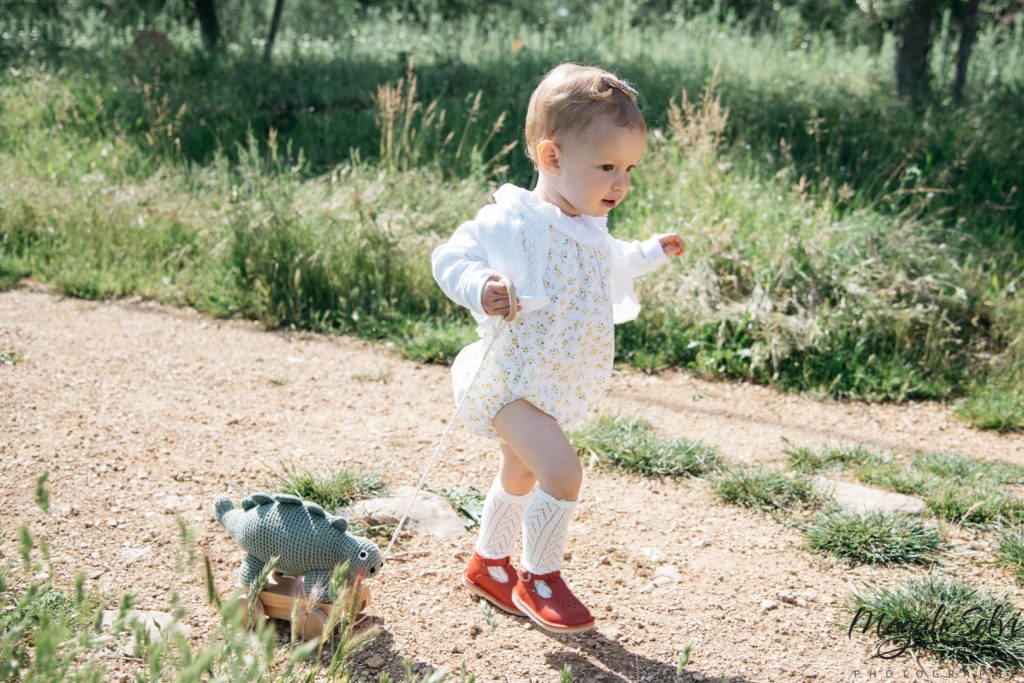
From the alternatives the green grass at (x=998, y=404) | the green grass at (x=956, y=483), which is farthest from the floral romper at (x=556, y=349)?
the green grass at (x=998, y=404)

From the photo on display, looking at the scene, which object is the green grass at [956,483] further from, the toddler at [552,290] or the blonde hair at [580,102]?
the blonde hair at [580,102]

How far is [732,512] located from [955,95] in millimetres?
6207

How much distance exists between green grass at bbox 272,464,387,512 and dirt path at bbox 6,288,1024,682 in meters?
0.15

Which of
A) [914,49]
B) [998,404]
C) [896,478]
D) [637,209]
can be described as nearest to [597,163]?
[896,478]

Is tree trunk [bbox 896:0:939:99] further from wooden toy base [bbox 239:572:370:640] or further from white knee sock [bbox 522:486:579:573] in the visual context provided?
wooden toy base [bbox 239:572:370:640]

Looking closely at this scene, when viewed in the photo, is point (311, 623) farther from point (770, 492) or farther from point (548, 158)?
point (770, 492)

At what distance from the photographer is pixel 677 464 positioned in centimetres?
400

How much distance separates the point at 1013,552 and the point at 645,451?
4.48 feet

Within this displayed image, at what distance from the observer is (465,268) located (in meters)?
2.55

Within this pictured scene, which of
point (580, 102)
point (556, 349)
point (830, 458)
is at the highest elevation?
point (580, 102)

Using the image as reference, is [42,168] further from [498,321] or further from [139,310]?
[498,321]

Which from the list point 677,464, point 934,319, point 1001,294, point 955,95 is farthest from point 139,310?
point 955,95

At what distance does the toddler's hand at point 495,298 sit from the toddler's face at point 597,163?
385 mm

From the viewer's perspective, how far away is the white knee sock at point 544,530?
2.66 meters
